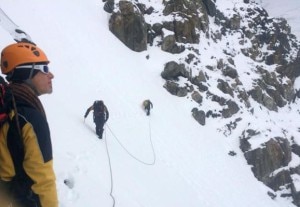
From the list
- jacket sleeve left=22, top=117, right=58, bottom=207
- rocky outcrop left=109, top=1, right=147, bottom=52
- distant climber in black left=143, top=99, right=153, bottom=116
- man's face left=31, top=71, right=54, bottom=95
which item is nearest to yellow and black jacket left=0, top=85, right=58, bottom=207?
jacket sleeve left=22, top=117, right=58, bottom=207

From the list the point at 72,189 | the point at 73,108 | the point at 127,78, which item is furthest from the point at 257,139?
the point at 72,189

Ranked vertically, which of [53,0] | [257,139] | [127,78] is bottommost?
[257,139]

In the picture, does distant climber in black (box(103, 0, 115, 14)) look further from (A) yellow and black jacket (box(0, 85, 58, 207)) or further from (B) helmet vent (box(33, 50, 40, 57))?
(A) yellow and black jacket (box(0, 85, 58, 207))

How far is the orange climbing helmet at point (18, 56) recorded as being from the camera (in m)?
3.08

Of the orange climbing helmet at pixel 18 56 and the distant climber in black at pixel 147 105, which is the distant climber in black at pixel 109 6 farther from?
the orange climbing helmet at pixel 18 56

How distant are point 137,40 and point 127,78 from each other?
478 cm

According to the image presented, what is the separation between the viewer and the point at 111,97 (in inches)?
821

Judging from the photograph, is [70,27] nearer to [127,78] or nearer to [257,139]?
[127,78]

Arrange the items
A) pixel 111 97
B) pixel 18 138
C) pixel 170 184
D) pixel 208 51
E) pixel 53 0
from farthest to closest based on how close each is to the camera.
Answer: pixel 208 51 < pixel 53 0 < pixel 111 97 < pixel 170 184 < pixel 18 138

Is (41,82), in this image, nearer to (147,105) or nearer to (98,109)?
(98,109)

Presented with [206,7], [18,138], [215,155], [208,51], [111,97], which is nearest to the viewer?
[18,138]

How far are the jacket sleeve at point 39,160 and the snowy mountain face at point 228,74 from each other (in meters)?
23.2

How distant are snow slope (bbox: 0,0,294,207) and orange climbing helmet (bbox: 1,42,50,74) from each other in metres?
4.22

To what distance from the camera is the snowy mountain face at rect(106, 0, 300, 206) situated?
87.6 ft
